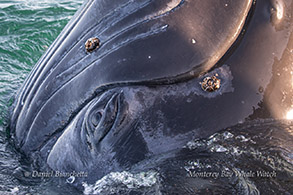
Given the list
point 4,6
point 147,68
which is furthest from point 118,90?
point 4,6

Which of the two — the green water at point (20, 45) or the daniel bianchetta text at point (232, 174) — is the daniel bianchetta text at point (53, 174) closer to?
the green water at point (20, 45)

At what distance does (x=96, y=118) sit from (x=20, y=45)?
20.5 ft

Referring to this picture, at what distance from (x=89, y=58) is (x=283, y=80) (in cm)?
190

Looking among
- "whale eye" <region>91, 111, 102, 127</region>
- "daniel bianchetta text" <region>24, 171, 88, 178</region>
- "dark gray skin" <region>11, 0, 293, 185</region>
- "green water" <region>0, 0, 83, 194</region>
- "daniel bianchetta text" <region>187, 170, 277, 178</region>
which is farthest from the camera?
"green water" <region>0, 0, 83, 194</region>

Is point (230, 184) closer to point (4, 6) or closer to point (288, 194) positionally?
point (288, 194)

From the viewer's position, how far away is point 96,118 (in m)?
4.15

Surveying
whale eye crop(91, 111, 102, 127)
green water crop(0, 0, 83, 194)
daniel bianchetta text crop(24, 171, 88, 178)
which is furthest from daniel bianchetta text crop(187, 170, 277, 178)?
green water crop(0, 0, 83, 194)

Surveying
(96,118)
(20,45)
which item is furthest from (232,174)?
(20,45)

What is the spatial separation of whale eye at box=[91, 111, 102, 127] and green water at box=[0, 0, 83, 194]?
82cm

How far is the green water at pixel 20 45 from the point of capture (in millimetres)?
4773

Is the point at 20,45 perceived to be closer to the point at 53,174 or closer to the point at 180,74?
the point at 53,174

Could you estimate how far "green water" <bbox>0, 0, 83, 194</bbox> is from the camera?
15.7 ft

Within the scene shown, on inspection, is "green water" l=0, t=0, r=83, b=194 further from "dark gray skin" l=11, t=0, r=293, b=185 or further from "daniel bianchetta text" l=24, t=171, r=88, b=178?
"dark gray skin" l=11, t=0, r=293, b=185

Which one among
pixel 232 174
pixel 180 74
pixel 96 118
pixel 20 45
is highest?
pixel 20 45
